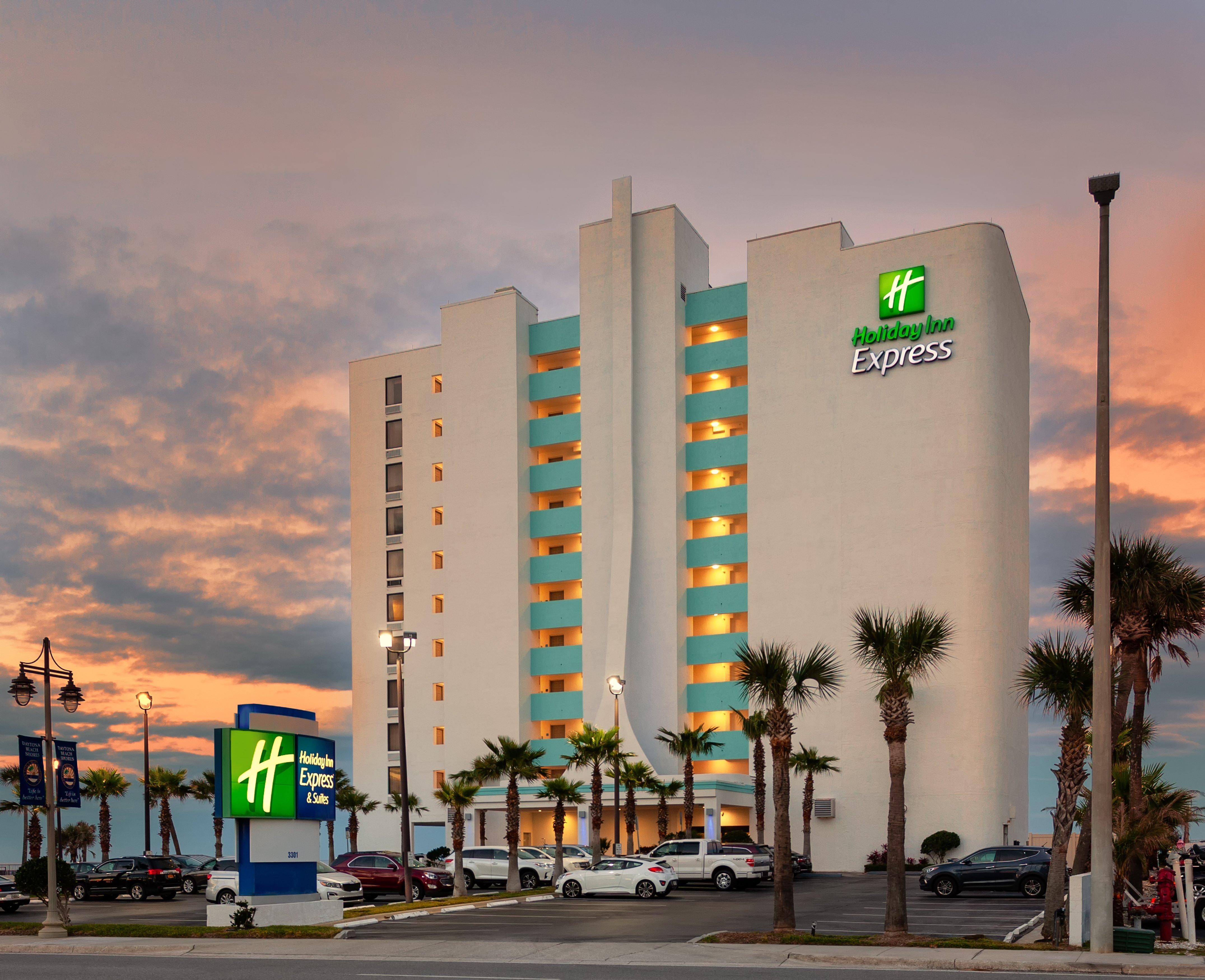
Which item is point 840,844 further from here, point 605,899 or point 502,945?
point 502,945

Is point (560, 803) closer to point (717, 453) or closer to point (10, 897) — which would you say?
point (10, 897)

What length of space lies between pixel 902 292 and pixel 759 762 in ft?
89.3

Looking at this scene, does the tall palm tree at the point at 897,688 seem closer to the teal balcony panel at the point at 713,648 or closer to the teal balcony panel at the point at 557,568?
the teal balcony panel at the point at 713,648

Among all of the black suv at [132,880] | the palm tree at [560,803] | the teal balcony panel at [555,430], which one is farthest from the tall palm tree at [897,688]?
the teal balcony panel at [555,430]

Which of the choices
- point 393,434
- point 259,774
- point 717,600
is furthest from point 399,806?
point 259,774

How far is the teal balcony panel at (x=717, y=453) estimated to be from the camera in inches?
2840

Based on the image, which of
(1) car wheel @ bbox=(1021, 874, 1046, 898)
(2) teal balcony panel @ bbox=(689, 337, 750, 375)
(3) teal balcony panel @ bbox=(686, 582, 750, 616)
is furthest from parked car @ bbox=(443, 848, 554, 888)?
(2) teal balcony panel @ bbox=(689, 337, 750, 375)

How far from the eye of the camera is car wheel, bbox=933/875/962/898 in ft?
127

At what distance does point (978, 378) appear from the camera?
65312 mm

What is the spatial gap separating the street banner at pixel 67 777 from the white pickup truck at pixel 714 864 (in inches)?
779

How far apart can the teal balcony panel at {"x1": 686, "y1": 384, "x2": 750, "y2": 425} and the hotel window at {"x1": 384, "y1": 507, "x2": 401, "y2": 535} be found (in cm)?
2227

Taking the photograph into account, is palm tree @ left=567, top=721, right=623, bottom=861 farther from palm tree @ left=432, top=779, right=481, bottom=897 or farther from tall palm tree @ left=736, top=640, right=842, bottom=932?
tall palm tree @ left=736, top=640, right=842, bottom=932

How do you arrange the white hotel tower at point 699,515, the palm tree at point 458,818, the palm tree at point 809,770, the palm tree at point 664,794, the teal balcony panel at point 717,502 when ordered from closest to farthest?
the palm tree at point 458,818 < the palm tree at point 664,794 < the palm tree at point 809,770 < the white hotel tower at point 699,515 < the teal balcony panel at point 717,502

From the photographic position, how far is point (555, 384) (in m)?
78.3
